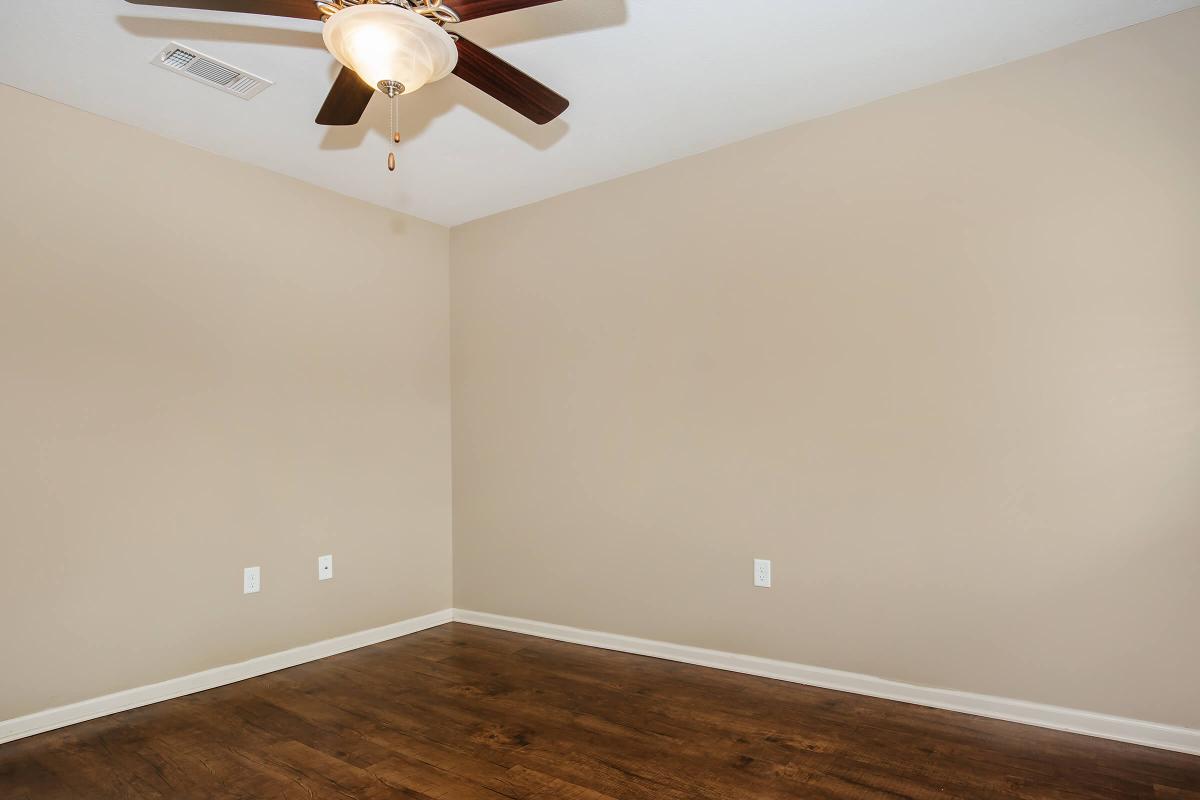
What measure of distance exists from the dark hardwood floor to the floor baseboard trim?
6 centimetres

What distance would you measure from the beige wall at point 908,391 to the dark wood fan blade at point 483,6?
1.66 meters

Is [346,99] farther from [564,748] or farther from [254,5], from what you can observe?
[564,748]

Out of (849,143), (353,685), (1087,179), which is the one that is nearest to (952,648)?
(1087,179)

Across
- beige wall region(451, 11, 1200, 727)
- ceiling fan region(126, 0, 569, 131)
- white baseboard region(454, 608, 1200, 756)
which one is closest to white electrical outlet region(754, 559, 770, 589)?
beige wall region(451, 11, 1200, 727)

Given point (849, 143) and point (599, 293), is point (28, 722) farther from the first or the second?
point (849, 143)

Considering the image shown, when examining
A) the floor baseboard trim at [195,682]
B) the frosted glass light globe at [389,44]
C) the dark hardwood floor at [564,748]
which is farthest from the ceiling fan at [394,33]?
the floor baseboard trim at [195,682]

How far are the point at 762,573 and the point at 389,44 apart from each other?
236cm

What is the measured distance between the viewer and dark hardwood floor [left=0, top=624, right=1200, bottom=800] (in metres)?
1.96

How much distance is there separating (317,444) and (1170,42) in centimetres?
369

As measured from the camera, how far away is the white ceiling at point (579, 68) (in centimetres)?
214

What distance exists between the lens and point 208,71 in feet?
7.89

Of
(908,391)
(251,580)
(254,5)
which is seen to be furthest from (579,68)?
(251,580)

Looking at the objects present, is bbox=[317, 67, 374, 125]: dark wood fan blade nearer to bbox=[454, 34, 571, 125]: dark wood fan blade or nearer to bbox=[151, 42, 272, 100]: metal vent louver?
bbox=[454, 34, 571, 125]: dark wood fan blade

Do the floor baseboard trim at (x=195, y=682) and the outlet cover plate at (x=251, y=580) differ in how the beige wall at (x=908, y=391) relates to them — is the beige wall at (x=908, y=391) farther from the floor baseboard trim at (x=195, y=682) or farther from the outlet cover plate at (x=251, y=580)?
the outlet cover plate at (x=251, y=580)
